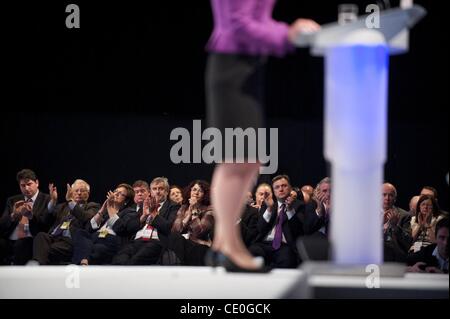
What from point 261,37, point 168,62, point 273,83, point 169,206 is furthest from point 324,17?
point 261,37

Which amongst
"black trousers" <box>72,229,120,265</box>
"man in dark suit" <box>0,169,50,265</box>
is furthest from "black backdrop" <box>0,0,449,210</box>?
"black trousers" <box>72,229,120,265</box>

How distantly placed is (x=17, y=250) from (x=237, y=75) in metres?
3.81

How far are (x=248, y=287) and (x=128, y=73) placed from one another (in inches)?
174

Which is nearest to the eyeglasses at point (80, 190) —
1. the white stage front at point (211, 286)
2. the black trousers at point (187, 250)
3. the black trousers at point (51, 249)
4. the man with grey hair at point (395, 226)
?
the black trousers at point (51, 249)

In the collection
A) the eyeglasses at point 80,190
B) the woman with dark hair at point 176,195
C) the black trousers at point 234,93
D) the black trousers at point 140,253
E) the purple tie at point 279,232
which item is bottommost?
the black trousers at point 140,253

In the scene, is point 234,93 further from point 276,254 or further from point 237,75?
point 276,254

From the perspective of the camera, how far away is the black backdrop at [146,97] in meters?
6.84

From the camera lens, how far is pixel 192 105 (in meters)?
7.36

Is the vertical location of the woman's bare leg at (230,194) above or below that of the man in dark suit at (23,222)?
above

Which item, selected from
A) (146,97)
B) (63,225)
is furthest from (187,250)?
(146,97)

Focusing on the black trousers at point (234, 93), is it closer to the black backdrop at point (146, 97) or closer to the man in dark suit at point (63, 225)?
the black backdrop at point (146, 97)

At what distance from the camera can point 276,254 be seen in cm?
613

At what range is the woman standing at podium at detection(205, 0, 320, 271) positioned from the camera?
123 inches

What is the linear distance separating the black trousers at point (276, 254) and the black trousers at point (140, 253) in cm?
76
